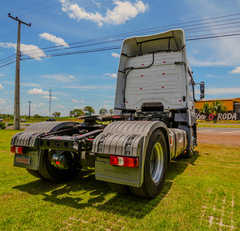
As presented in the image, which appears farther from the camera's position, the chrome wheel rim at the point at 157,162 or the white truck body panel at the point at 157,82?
the white truck body panel at the point at 157,82

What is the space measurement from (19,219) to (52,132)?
1631mm

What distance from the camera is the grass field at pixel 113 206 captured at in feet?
7.98

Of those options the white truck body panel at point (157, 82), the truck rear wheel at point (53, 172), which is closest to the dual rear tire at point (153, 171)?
the truck rear wheel at point (53, 172)

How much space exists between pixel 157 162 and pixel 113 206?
3.53ft

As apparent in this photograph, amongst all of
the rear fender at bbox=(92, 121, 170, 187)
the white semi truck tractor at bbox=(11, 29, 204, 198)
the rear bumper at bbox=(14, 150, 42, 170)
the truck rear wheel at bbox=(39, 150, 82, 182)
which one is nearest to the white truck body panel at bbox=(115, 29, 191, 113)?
the white semi truck tractor at bbox=(11, 29, 204, 198)

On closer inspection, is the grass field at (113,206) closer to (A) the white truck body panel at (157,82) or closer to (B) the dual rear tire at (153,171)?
(B) the dual rear tire at (153,171)

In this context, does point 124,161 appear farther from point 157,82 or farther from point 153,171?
point 157,82

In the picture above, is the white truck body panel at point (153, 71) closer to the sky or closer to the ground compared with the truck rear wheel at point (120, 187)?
closer to the sky

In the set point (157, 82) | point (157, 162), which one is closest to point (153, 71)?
point (157, 82)

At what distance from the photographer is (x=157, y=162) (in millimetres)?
3436

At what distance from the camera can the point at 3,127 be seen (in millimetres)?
20094

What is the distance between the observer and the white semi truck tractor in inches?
106

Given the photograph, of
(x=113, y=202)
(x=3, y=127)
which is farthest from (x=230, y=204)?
(x=3, y=127)

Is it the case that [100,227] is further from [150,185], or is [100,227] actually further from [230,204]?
[230,204]
